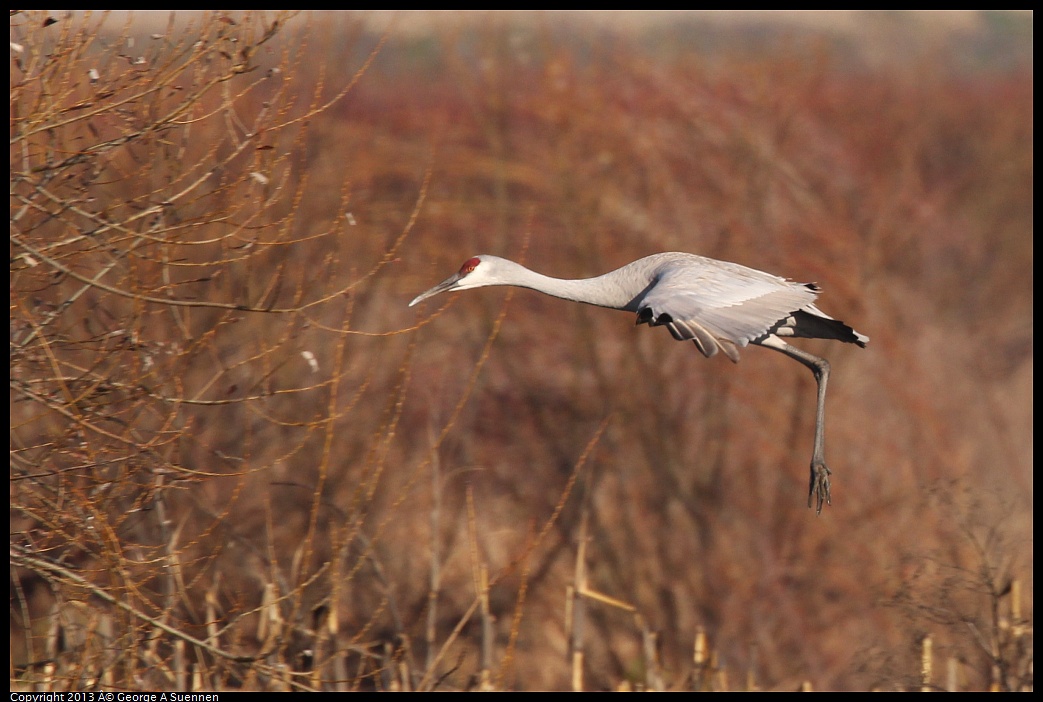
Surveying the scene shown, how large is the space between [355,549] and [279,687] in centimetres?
436

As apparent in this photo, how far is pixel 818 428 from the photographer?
26.7ft

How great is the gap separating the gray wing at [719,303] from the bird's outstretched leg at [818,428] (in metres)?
0.38

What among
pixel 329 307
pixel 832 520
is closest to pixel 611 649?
pixel 832 520

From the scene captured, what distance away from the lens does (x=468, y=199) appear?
18.8 m

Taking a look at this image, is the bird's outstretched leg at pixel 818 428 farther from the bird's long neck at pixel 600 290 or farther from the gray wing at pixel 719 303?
the bird's long neck at pixel 600 290

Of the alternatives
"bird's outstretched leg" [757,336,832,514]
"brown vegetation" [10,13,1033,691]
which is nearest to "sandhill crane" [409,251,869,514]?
"bird's outstretched leg" [757,336,832,514]

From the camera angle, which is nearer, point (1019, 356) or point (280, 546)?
point (280, 546)

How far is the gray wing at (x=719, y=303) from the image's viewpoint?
6562 mm

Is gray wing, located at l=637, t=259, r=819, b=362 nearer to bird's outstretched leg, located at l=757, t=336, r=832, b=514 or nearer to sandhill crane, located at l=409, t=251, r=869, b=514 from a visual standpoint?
sandhill crane, located at l=409, t=251, r=869, b=514

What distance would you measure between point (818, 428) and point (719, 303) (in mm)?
1547

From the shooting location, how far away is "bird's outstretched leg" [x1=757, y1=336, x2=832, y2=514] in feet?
25.3

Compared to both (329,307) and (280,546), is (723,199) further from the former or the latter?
(280,546)

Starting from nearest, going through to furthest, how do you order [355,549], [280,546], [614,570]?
[355,549]
[280,546]
[614,570]
